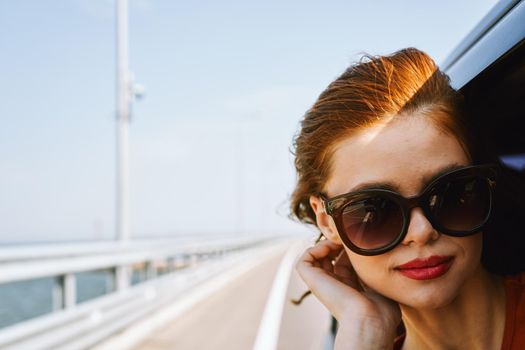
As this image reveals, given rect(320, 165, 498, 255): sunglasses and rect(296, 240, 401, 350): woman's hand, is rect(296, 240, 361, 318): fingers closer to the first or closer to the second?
rect(296, 240, 401, 350): woman's hand

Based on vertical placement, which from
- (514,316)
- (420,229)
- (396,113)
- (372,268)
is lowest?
(514,316)

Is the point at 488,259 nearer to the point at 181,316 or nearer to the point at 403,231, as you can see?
the point at 403,231

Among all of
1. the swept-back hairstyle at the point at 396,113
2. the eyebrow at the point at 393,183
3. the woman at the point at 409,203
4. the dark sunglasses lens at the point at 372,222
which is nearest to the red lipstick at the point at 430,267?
the woman at the point at 409,203

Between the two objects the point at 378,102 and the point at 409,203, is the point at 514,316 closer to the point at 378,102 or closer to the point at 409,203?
the point at 409,203

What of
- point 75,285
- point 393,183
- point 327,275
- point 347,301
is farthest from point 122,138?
point 393,183

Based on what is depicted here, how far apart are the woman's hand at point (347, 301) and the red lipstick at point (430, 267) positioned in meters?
0.31

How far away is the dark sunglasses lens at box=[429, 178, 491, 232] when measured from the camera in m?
1.70

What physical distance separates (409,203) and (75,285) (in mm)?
4999

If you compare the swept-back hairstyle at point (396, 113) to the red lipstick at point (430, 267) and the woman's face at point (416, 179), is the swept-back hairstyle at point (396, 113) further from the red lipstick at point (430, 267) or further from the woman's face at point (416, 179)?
the red lipstick at point (430, 267)

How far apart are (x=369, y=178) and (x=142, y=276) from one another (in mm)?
7983

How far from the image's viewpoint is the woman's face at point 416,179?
5.59ft

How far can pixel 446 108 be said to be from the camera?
1.83 metres

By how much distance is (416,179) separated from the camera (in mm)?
1708

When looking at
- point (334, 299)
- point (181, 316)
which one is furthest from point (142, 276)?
point (334, 299)
